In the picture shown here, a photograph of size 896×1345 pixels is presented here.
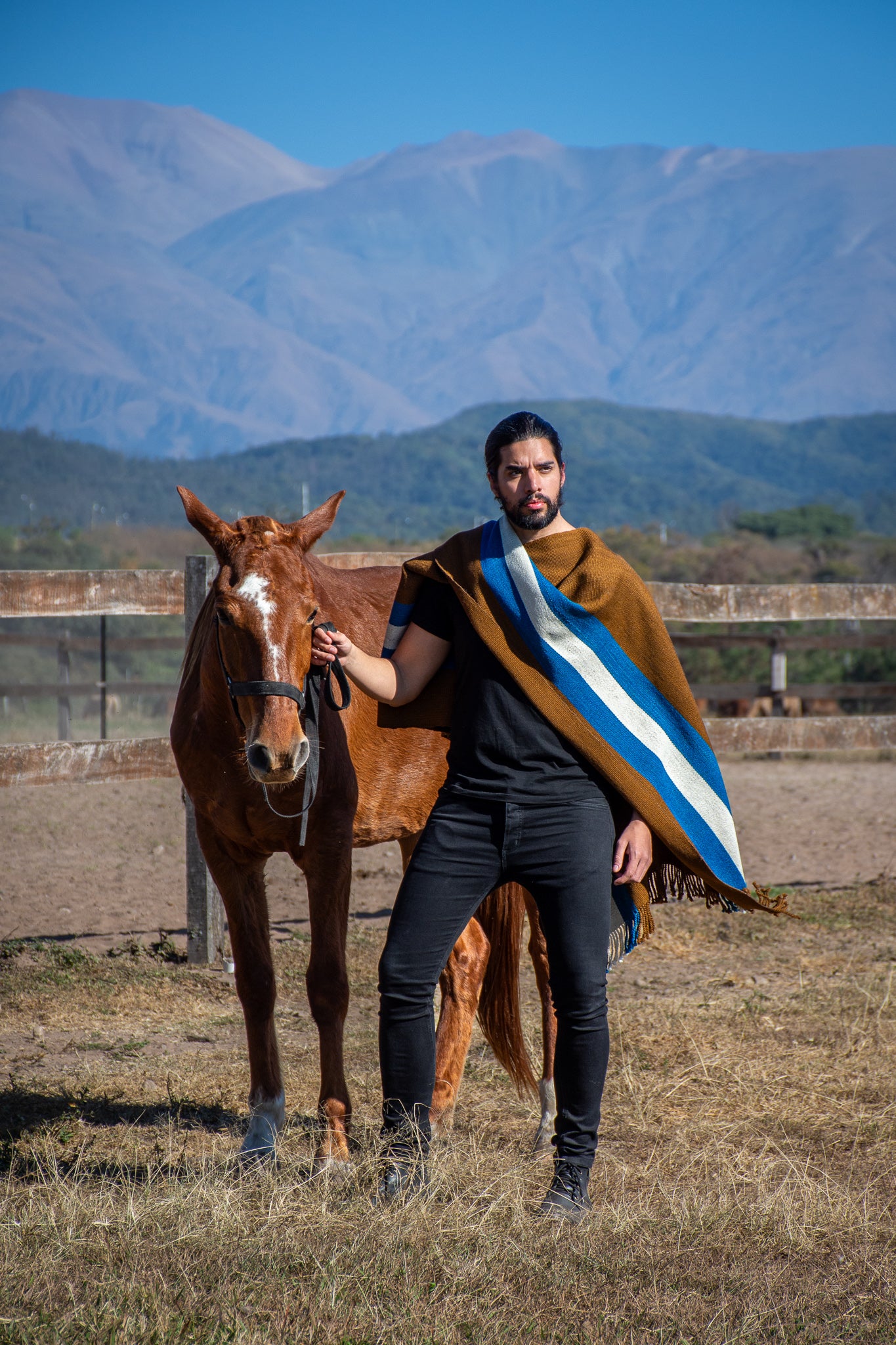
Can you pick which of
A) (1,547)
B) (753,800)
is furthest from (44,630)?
(753,800)

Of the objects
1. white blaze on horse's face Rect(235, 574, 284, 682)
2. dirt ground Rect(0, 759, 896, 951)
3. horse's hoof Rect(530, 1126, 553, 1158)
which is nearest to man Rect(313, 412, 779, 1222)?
white blaze on horse's face Rect(235, 574, 284, 682)

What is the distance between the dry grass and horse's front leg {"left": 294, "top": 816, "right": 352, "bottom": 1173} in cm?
22

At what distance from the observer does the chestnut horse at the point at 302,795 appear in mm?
2969

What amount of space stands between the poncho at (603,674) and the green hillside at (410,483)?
243ft

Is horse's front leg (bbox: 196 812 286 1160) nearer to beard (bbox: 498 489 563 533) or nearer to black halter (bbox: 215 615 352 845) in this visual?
black halter (bbox: 215 615 352 845)

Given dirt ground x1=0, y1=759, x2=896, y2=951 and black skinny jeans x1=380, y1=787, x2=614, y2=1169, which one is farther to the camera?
dirt ground x1=0, y1=759, x2=896, y2=951

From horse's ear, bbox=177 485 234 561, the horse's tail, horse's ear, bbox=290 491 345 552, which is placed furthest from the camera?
the horse's tail

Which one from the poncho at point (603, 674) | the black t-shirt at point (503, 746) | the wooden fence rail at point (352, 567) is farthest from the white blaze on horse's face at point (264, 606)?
the wooden fence rail at point (352, 567)

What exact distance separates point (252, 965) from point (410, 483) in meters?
150

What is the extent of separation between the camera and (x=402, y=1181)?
281 centimetres

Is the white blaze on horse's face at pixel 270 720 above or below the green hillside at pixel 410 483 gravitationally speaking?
below

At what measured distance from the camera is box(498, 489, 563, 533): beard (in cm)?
293

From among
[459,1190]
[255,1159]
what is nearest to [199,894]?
[255,1159]

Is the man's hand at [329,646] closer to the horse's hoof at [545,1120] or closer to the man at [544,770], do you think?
the man at [544,770]
